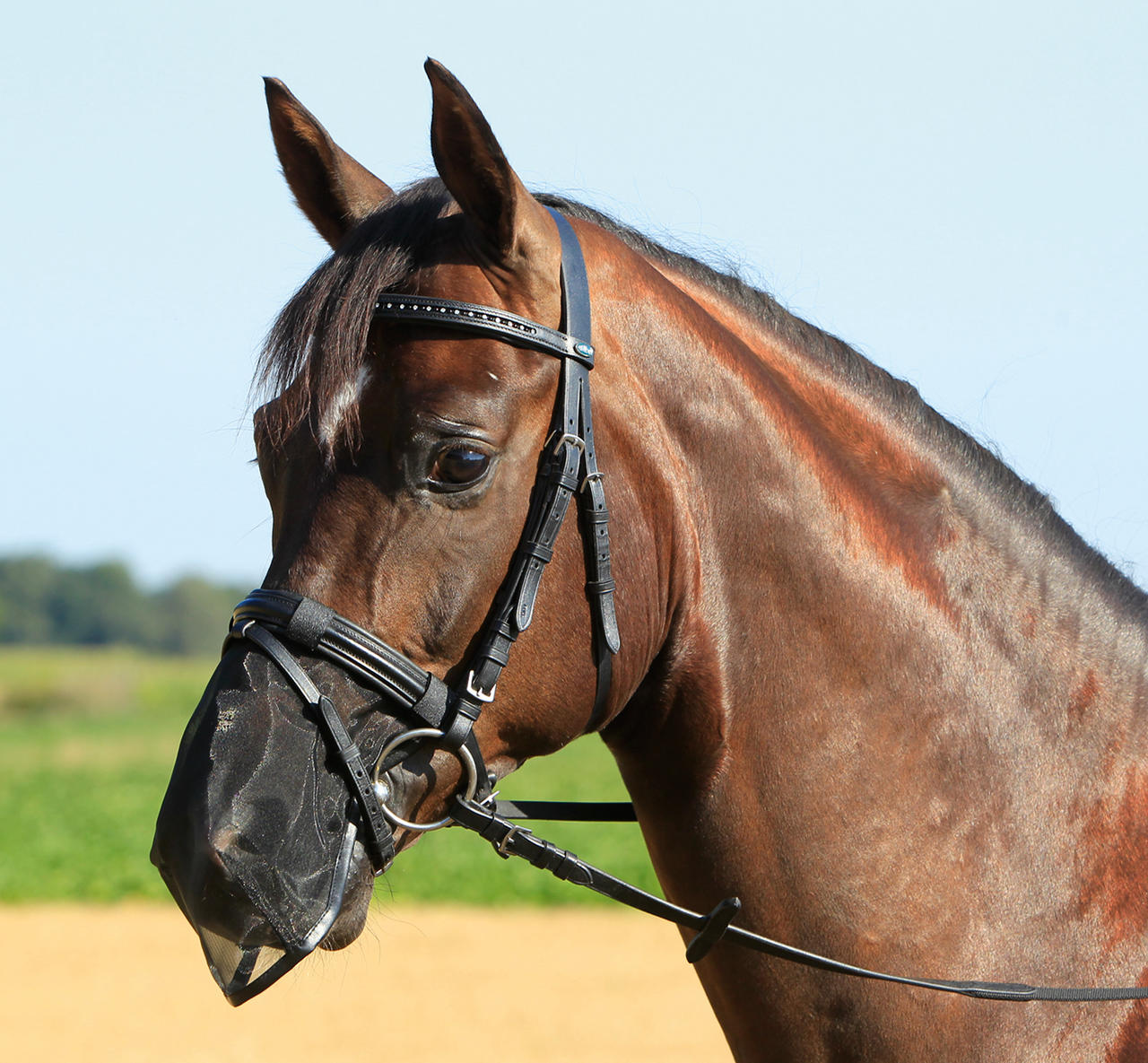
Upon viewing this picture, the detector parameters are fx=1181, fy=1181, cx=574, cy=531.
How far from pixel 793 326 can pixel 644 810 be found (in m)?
1.12

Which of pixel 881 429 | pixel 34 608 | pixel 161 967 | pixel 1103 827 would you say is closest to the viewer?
pixel 1103 827

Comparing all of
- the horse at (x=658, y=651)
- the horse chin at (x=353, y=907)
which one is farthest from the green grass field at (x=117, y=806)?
the horse at (x=658, y=651)

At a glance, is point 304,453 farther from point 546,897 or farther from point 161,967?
point 546,897

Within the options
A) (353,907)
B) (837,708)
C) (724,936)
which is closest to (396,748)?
(353,907)

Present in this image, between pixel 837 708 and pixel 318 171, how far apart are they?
159cm

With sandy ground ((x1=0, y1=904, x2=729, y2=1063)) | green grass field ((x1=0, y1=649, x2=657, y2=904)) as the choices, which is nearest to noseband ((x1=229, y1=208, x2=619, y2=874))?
green grass field ((x1=0, y1=649, x2=657, y2=904))

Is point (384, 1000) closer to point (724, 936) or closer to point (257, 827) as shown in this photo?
point (724, 936)

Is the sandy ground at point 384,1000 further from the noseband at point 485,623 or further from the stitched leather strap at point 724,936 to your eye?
the noseband at point 485,623

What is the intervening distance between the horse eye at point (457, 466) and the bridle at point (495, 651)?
129 mm

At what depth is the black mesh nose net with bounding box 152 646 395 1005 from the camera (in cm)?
197

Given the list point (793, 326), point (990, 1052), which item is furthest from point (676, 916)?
point (793, 326)

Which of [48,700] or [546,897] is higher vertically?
[546,897]

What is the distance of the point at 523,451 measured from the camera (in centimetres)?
218

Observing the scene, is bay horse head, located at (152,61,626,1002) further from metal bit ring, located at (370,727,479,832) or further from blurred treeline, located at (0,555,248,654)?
blurred treeline, located at (0,555,248,654)
